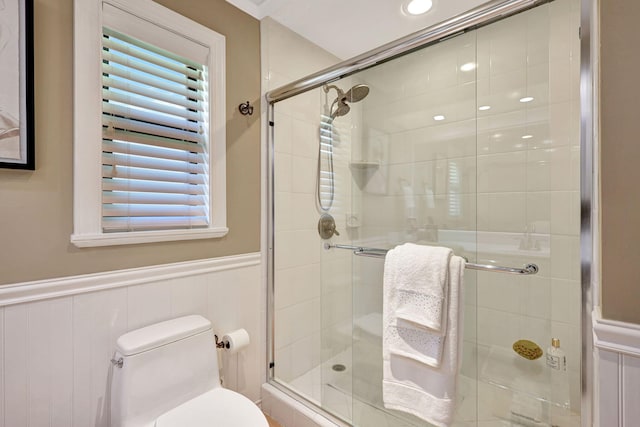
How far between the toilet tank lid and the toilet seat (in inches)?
10.3

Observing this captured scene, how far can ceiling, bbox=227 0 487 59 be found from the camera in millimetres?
1668

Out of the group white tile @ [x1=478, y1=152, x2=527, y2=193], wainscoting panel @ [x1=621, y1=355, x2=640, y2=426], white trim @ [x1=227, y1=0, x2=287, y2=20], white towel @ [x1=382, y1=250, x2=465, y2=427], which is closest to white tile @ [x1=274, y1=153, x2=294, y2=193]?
white trim @ [x1=227, y1=0, x2=287, y2=20]

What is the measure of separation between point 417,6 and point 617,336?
5.73 feet

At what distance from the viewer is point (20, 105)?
1008 mm

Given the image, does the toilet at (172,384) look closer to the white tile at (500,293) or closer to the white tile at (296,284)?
the white tile at (296,284)

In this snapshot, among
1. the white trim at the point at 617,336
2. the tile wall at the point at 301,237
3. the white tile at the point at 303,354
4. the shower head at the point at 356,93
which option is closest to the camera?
the white trim at the point at 617,336

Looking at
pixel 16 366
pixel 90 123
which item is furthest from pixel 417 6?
pixel 16 366

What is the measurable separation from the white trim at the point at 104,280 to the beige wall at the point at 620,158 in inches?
58.8

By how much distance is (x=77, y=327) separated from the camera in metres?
1.14

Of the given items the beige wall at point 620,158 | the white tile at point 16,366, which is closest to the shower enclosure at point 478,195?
the beige wall at point 620,158

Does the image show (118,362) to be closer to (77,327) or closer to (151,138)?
(77,327)

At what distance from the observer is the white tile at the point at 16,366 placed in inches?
39.4

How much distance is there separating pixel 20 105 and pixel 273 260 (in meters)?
1.26

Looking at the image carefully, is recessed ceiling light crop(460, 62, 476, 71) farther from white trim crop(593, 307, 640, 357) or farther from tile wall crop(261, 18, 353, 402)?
white trim crop(593, 307, 640, 357)
